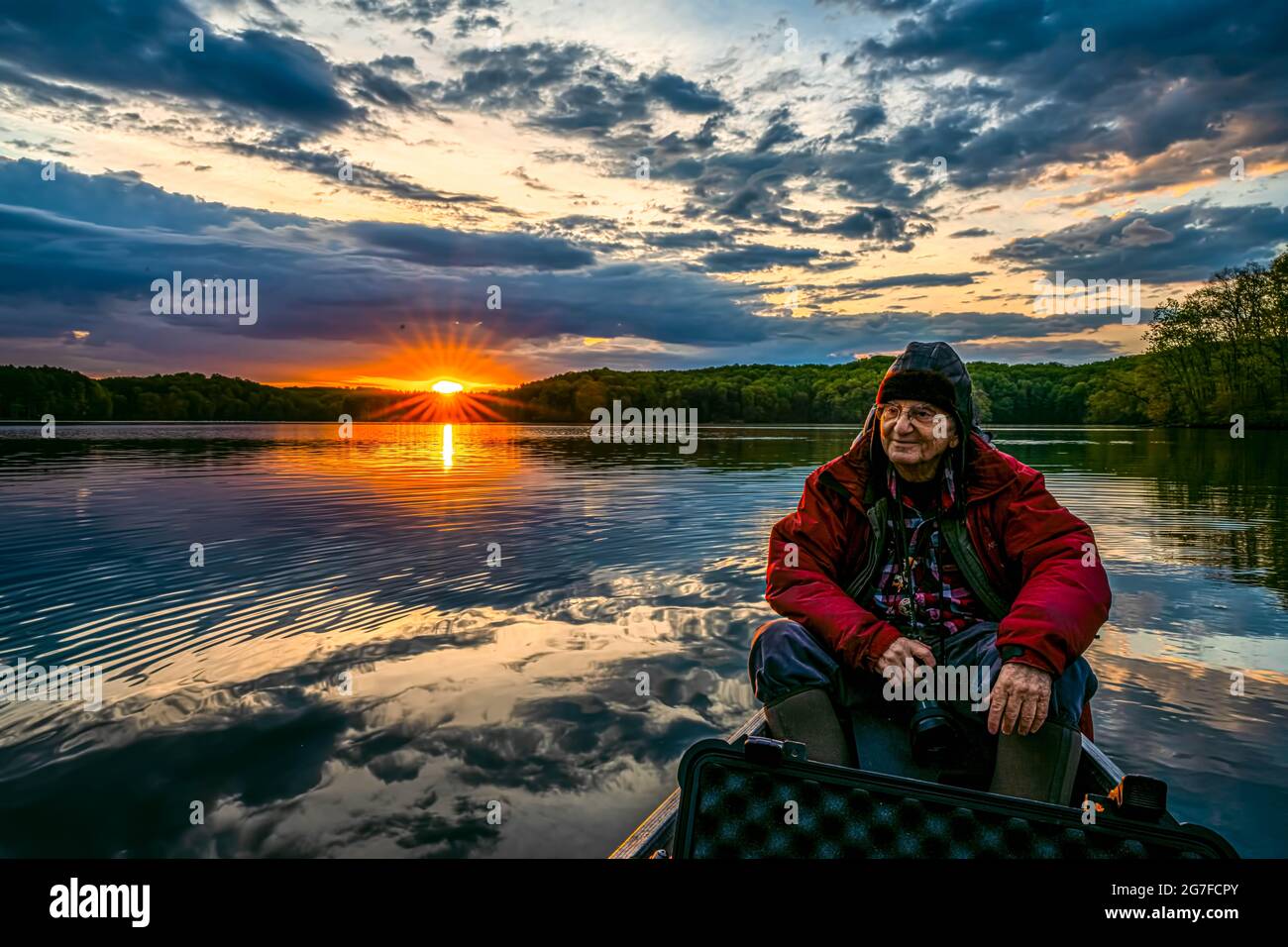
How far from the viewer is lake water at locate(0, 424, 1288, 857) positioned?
14.0ft

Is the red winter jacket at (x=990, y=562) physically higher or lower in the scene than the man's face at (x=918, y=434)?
lower

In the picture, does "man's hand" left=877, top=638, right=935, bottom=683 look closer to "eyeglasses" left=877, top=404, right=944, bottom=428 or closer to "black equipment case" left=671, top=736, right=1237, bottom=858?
"black equipment case" left=671, top=736, right=1237, bottom=858

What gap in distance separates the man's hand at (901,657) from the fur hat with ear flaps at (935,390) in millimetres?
764

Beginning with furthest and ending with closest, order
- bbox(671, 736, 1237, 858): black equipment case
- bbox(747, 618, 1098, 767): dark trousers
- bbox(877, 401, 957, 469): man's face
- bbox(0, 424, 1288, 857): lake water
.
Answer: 1. bbox(0, 424, 1288, 857): lake water
2. bbox(877, 401, 957, 469): man's face
3. bbox(747, 618, 1098, 767): dark trousers
4. bbox(671, 736, 1237, 858): black equipment case

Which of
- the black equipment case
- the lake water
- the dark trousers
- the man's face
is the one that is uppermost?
the man's face

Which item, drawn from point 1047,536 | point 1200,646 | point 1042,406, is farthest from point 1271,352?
point 1047,536

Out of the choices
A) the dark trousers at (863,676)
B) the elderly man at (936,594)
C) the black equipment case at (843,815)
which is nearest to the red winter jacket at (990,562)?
the elderly man at (936,594)

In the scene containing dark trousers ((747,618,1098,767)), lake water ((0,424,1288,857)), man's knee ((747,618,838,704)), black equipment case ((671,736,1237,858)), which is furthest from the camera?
lake water ((0,424,1288,857))

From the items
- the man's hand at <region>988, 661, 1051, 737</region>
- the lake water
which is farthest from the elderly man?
the lake water

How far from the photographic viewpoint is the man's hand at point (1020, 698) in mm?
2863

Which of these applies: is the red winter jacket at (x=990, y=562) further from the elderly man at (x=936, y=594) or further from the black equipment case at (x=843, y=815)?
the black equipment case at (x=843, y=815)

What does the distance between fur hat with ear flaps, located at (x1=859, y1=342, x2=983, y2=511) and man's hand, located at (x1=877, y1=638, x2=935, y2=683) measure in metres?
0.76

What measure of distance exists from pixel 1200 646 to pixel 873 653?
6098 millimetres
